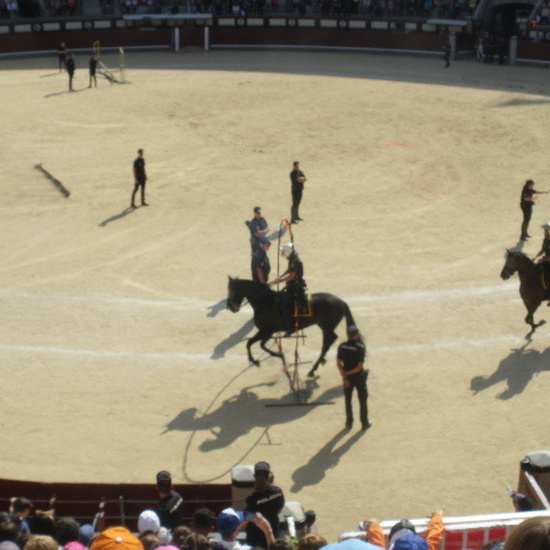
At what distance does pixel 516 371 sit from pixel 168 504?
814 cm

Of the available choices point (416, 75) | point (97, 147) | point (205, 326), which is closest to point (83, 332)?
point (205, 326)

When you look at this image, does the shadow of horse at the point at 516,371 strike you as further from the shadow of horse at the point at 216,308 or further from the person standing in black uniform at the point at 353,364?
the shadow of horse at the point at 216,308

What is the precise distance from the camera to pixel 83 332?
17.8 m

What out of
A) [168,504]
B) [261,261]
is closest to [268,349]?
[261,261]

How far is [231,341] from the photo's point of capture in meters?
17.5

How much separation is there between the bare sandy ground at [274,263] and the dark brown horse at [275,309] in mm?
959

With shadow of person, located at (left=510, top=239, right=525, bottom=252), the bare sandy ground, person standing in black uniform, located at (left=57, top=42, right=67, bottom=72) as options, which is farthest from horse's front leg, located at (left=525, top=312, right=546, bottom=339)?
person standing in black uniform, located at (left=57, top=42, right=67, bottom=72)

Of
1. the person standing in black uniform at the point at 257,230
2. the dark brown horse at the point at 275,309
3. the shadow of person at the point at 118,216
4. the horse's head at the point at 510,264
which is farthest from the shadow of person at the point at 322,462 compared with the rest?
the shadow of person at the point at 118,216

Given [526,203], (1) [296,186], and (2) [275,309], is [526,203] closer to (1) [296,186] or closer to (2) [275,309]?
(1) [296,186]

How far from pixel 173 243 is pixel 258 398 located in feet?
24.3

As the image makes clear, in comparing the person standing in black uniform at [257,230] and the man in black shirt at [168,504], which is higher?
the person standing in black uniform at [257,230]

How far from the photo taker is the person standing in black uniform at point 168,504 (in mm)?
9875

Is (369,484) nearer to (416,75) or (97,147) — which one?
(97,147)

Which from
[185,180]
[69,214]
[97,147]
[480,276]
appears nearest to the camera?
[480,276]
